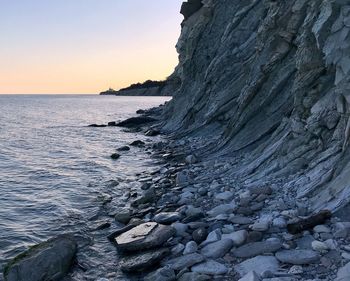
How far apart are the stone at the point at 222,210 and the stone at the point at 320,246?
4802mm

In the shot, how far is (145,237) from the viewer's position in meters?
13.9

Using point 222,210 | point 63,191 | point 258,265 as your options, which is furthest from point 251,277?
point 63,191

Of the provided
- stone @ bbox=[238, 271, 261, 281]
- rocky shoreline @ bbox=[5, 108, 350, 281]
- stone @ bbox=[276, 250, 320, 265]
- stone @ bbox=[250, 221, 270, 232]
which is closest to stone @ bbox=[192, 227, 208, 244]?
rocky shoreline @ bbox=[5, 108, 350, 281]

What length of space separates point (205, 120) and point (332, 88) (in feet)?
68.0

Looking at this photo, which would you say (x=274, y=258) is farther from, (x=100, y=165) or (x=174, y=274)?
(x=100, y=165)

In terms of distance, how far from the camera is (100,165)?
32.8 meters

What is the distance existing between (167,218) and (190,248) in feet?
10.9

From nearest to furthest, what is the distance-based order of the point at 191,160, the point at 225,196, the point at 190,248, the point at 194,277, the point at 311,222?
1. the point at 194,277
2. the point at 311,222
3. the point at 190,248
4. the point at 225,196
5. the point at 191,160

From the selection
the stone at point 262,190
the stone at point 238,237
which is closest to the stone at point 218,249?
the stone at point 238,237

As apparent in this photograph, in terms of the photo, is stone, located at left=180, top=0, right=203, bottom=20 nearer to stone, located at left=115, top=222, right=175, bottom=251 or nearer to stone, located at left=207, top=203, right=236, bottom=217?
stone, located at left=207, top=203, right=236, bottom=217

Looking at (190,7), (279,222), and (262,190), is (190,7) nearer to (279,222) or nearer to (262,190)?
(262,190)

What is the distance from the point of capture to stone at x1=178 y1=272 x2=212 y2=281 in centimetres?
1066

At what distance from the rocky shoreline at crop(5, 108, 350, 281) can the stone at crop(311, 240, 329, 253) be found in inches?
0.9

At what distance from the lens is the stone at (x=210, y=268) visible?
10930 millimetres
